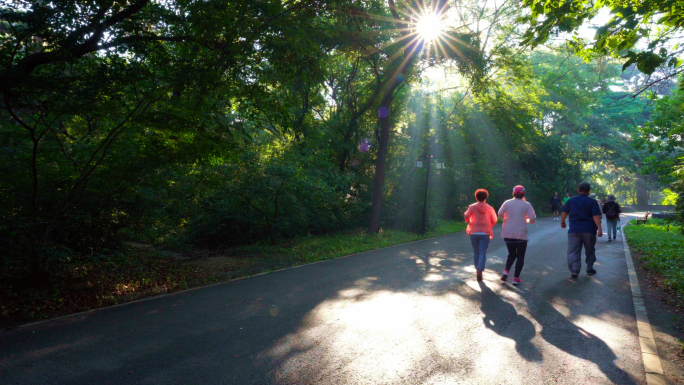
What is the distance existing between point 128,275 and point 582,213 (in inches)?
373

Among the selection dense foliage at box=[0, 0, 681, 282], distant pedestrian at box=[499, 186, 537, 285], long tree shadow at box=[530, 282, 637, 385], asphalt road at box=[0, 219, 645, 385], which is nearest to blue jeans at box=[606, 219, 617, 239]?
dense foliage at box=[0, 0, 681, 282]

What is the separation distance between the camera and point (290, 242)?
52.1ft

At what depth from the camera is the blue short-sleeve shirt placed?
349 inches

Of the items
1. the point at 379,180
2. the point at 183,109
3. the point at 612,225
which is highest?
the point at 183,109

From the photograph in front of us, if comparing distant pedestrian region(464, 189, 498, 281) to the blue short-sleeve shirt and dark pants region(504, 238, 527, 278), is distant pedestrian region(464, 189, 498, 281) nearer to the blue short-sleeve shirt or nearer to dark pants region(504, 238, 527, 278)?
dark pants region(504, 238, 527, 278)

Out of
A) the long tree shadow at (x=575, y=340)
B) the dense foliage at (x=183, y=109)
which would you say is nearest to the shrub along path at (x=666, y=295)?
the long tree shadow at (x=575, y=340)

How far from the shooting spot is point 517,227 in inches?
327

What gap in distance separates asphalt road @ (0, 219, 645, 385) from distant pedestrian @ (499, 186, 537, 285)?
46 centimetres

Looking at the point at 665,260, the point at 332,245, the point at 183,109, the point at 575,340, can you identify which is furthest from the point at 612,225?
the point at 183,109

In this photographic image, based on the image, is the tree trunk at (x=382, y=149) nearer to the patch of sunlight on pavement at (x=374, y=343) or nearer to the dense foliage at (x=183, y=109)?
the dense foliage at (x=183, y=109)

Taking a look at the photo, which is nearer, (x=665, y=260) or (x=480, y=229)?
(x=480, y=229)

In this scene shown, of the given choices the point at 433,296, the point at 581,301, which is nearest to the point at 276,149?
the point at 433,296

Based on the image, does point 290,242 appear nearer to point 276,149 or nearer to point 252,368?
point 276,149

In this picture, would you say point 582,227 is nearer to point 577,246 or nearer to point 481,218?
point 577,246
